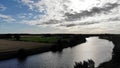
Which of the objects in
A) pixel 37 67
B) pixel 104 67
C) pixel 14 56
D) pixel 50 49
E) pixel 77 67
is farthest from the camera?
pixel 50 49

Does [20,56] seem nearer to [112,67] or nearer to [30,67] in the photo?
[30,67]

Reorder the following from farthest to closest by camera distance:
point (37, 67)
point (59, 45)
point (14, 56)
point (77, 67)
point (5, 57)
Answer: point (59, 45) < point (14, 56) < point (5, 57) < point (37, 67) < point (77, 67)

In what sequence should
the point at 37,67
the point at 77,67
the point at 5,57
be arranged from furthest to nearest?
the point at 5,57 → the point at 37,67 → the point at 77,67

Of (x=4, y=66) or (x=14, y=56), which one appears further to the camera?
(x=14, y=56)

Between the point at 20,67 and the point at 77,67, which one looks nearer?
the point at 77,67

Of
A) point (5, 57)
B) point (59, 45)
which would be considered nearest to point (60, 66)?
point (5, 57)

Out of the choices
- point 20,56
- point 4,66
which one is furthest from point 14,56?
point 4,66

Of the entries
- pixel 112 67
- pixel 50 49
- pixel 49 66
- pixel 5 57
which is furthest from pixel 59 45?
pixel 112 67

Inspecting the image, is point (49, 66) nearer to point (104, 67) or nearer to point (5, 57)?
point (104, 67)
